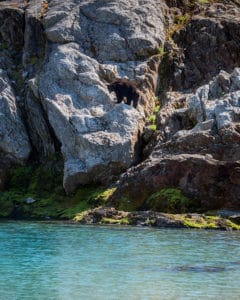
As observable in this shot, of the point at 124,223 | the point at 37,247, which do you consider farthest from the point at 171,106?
the point at 37,247

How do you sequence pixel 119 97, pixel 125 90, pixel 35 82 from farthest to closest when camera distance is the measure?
1. pixel 35 82
2. pixel 125 90
3. pixel 119 97

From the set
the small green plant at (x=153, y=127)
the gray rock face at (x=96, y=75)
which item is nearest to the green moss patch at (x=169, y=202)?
the gray rock face at (x=96, y=75)

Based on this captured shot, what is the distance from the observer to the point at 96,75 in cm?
5878

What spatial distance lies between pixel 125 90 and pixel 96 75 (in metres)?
3.07

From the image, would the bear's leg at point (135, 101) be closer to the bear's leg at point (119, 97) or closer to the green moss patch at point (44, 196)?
the bear's leg at point (119, 97)

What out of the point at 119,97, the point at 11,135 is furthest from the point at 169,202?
the point at 11,135

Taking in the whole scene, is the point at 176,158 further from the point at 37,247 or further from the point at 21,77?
the point at 21,77

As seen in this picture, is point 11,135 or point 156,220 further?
point 11,135

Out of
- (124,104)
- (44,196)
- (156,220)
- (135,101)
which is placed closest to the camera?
(156,220)

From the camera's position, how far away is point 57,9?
213 feet

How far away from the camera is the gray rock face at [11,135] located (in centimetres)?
5922

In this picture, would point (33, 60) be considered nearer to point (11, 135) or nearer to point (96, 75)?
point (96, 75)

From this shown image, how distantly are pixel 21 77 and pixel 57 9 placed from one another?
7.80 metres

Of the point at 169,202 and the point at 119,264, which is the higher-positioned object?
the point at 119,264
